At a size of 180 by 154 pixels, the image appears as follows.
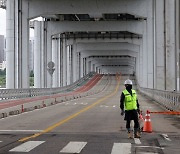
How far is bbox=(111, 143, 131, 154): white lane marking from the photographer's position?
1096 cm

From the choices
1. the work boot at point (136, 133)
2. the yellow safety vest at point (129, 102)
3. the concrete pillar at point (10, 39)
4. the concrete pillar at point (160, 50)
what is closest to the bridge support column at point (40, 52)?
the concrete pillar at point (10, 39)

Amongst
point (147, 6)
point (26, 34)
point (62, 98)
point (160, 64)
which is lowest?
point (62, 98)

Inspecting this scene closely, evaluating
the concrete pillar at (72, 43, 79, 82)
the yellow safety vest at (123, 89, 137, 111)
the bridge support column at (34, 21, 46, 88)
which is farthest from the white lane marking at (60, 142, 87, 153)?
the concrete pillar at (72, 43, 79, 82)

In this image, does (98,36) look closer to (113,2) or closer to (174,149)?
(113,2)

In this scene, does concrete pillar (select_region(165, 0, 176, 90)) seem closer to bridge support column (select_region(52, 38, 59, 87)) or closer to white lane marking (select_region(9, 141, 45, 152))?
white lane marking (select_region(9, 141, 45, 152))

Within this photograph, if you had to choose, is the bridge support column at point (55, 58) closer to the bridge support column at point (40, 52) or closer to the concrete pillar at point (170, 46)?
the bridge support column at point (40, 52)

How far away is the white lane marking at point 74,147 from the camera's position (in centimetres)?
1120

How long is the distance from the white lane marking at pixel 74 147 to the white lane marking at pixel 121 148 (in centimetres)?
83

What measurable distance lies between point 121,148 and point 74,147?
1.19 metres

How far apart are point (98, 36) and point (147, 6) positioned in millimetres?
35249

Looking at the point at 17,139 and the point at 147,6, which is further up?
the point at 147,6

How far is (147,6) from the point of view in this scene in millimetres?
61938

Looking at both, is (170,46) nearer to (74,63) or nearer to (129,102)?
(129,102)

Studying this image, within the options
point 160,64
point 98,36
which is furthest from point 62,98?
point 98,36
